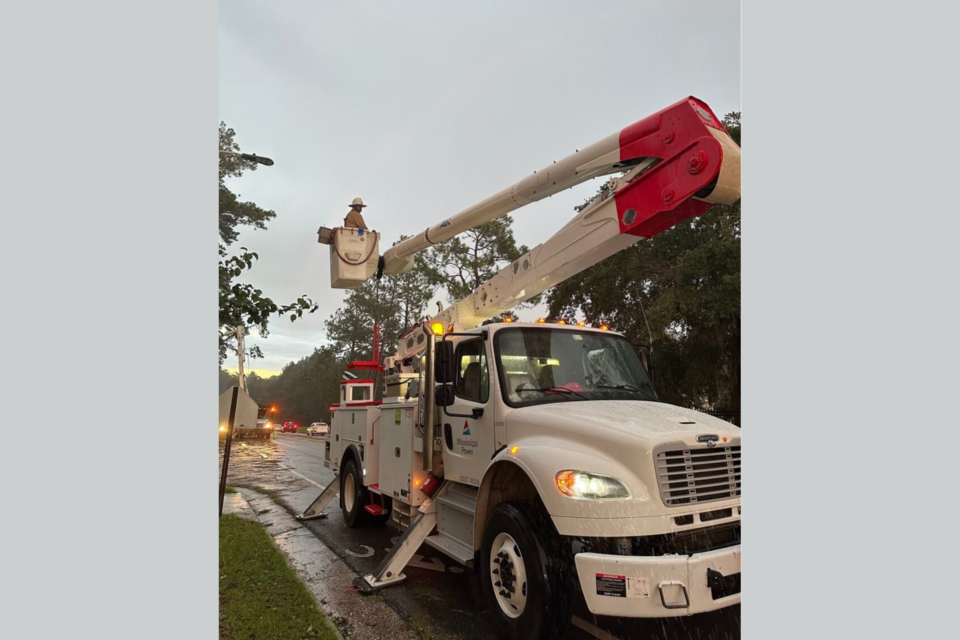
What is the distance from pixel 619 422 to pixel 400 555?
228 cm

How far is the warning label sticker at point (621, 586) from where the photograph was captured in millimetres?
2812

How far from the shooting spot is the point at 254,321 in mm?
3283

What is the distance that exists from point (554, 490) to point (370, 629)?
159cm

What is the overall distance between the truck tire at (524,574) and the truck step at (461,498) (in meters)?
0.57

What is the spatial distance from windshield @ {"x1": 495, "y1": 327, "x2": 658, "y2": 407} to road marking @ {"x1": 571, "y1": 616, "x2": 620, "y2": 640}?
151cm

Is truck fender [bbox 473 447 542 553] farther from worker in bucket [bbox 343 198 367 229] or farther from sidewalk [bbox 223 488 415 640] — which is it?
worker in bucket [bbox 343 198 367 229]

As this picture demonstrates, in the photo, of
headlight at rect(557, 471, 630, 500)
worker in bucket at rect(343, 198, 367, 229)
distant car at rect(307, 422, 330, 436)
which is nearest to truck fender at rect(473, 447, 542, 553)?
headlight at rect(557, 471, 630, 500)

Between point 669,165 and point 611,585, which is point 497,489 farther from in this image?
point 669,165

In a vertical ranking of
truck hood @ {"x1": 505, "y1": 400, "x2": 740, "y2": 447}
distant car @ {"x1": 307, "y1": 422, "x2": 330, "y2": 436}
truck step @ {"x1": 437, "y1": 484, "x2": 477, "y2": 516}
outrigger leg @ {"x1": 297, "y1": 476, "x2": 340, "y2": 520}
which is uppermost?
truck hood @ {"x1": 505, "y1": 400, "x2": 740, "y2": 447}

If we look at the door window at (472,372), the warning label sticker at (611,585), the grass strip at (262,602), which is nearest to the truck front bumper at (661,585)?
the warning label sticker at (611,585)

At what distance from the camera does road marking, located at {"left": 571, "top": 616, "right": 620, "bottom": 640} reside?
366cm

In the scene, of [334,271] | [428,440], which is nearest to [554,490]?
[428,440]

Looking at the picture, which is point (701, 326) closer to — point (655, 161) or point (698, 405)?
point (698, 405)

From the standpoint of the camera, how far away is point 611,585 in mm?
2867
